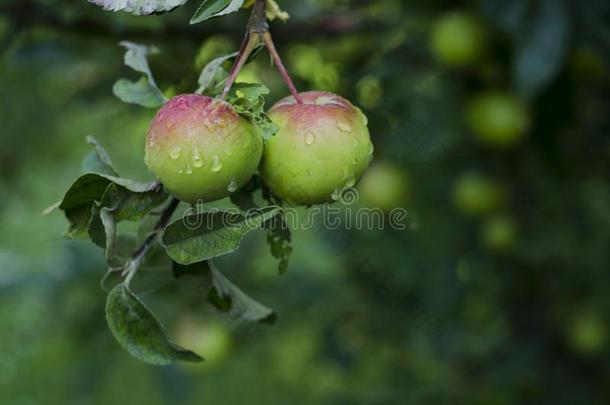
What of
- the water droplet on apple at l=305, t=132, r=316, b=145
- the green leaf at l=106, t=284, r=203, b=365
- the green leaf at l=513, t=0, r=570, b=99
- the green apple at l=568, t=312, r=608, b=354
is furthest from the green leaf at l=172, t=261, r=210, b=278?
the green apple at l=568, t=312, r=608, b=354

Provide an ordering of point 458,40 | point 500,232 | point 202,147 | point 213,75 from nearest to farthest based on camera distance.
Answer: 1. point 202,147
2. point 213,75
3. point 458,40
4. point 500,232

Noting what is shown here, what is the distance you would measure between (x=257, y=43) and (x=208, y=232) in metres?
0.19

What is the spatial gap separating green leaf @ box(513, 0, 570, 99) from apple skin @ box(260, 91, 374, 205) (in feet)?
2.76

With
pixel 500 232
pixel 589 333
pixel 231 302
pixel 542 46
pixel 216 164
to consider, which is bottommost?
pixel 589 333

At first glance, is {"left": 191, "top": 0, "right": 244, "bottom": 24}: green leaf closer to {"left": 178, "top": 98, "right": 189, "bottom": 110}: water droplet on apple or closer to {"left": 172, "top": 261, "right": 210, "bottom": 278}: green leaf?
{"left": 178, "top": 98, "right": 189, "bottom": 110}: water droplet on apple

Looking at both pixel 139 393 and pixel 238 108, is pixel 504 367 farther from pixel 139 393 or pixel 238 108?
pixel 139 393

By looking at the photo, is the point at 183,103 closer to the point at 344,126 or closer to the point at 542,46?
the point at 344,126

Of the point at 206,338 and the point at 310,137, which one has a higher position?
the point at 310,137

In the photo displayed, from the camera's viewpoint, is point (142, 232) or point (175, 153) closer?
point (175, 153)

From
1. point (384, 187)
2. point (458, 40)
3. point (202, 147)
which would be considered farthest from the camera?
point (384, 187)

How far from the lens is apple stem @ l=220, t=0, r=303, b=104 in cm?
79

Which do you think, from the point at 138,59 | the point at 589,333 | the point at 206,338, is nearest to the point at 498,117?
the point at 589,333

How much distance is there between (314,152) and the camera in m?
0.79

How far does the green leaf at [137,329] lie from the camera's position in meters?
0.81
